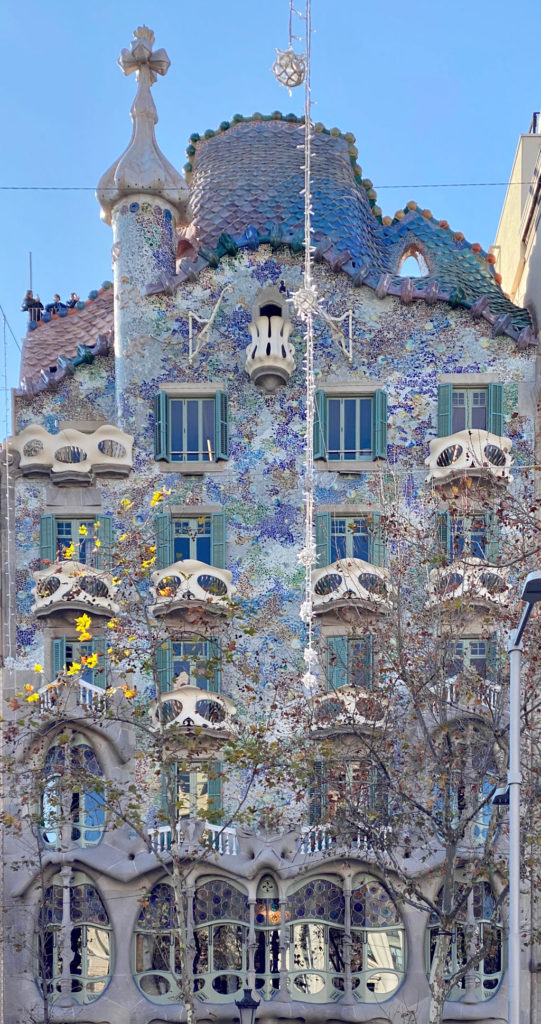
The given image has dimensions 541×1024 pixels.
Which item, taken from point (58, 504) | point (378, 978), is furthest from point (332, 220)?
point (378, 978)

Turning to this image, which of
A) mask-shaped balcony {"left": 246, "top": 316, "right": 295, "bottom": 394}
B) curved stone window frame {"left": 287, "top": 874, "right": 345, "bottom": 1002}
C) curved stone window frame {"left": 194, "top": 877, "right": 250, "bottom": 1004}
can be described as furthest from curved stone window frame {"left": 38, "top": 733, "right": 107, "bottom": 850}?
mask-shaped balcony {"left": 246, "top": 316, "right": 295, "bottom": 394}

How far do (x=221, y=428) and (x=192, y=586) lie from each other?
9.92 feet

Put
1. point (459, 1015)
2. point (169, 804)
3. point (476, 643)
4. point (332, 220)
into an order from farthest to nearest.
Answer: point (332, 220), point (476, 643), point (459, 1015), point (169, 804)

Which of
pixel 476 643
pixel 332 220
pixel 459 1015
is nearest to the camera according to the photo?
pixel 459 1015

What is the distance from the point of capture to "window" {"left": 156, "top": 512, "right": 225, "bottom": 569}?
1348 inches

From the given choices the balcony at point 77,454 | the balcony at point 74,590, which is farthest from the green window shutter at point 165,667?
the balcony at point 77,454

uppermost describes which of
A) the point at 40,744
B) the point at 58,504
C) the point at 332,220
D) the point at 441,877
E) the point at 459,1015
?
the point at 332,220

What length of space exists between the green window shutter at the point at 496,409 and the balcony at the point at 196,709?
6.64 meters

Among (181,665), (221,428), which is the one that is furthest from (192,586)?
(221,428)

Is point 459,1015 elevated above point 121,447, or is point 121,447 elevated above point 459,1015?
point 121,447

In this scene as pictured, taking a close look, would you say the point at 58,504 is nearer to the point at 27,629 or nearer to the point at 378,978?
the point at 27,629

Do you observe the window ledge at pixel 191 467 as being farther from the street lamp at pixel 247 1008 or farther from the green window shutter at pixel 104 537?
the street lamp at pixel 247 1008

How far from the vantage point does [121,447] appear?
34750 mm

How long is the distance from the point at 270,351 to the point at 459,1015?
1156cm
